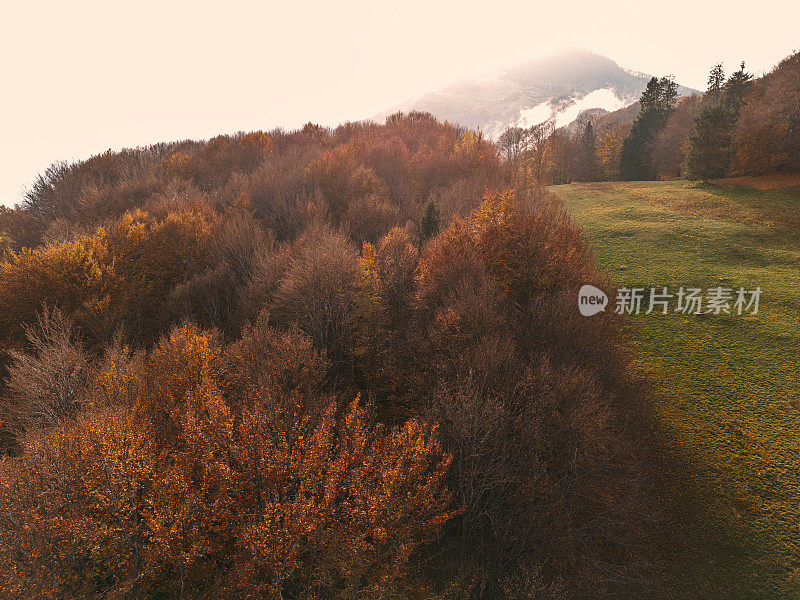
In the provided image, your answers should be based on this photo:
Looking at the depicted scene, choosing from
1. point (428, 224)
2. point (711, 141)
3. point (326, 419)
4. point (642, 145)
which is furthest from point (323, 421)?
point (642, 145)

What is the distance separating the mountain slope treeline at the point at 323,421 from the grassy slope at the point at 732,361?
319 centimetres

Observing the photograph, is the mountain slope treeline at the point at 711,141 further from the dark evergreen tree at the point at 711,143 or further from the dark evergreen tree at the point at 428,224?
the dark evergreen tree at the point at 428,224

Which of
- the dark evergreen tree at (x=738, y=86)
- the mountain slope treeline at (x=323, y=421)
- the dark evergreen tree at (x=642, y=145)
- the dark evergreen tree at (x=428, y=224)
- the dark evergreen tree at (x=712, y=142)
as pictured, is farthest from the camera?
the dark evergreen tree at (x=642, y=145)

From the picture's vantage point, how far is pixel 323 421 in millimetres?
16172

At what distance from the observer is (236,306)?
107 ft

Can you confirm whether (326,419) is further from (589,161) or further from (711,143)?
(589,161)

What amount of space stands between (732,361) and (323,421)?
3052cm

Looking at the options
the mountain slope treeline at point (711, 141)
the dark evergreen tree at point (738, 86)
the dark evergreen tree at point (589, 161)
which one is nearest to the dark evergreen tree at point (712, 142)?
the mountain slope treeline at point (711, 141)

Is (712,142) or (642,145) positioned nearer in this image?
(712,142)

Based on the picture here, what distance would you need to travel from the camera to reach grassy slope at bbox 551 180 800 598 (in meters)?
17.5

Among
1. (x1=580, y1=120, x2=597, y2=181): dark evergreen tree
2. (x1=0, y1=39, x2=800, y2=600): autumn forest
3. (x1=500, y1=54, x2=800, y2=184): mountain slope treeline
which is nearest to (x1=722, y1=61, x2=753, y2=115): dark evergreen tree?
(x1=500, y1=54, x2=800, y2=184): mountain slope treeline

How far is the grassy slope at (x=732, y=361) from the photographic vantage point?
57.6 ft

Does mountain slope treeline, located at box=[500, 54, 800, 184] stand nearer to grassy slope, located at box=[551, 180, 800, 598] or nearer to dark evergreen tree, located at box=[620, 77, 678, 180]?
dark evergreen tree, located at box=[620, 77, 678, 180]

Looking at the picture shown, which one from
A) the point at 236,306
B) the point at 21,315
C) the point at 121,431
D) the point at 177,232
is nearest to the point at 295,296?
the point at 236,306
